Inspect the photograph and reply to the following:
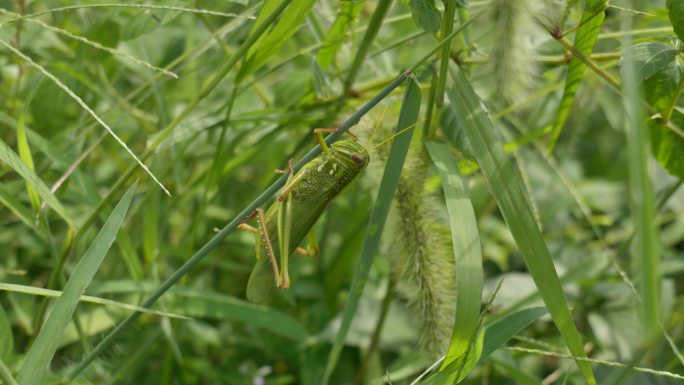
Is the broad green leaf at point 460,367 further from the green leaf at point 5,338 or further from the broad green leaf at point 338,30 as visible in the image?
the green leaf at point 5,338

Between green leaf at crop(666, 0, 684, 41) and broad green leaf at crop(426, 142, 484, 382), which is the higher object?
green leaf at crop(666, 0, 684, 41)

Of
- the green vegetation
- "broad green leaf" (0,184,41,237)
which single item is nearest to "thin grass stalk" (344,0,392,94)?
the green vegetation

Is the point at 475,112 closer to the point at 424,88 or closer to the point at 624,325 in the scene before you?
the point at 424,88

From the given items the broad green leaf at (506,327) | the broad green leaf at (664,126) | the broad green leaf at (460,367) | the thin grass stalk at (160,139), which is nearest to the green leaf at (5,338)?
the thin grass stalk at (160,139)

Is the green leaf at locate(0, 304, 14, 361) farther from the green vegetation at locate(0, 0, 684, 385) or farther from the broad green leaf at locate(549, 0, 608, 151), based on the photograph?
the broad green leaf at locate(549, 0, 608, 151)

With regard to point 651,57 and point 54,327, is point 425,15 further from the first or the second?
point 54,327

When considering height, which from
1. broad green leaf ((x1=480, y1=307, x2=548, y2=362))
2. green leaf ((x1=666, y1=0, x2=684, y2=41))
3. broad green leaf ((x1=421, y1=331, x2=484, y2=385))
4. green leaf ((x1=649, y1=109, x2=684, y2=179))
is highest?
green leaf ((x1=666, y1=0, x2=684, y2=41))

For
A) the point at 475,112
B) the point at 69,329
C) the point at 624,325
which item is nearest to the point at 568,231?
the point at 624,325
